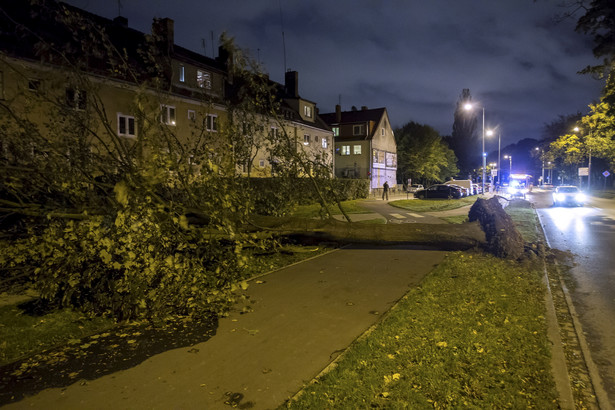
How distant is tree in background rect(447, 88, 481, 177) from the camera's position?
293ft

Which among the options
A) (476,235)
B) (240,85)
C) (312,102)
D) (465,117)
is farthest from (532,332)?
(465,117)

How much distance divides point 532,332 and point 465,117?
303ft

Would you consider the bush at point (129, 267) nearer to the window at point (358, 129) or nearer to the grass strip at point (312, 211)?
the grass strip at point (312, 211)

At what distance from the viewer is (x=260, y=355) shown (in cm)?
444

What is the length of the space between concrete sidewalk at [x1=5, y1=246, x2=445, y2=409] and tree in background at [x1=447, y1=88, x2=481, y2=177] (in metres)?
89.5

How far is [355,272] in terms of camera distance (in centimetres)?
830

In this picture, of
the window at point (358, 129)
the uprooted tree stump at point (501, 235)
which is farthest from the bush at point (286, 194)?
the window at point (358, 129)

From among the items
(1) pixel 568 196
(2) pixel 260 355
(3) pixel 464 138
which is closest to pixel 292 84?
(1) pixel 568 196

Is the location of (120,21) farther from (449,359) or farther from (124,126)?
(449,359)

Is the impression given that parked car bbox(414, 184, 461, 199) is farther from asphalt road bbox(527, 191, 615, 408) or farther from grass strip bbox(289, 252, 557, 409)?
grass strip bbox(289, 252, 557, 409)

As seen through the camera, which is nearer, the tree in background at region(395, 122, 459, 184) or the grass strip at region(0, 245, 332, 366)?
the grass strip at region(0, 245, 332, 366)

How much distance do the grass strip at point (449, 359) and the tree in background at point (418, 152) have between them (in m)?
58.4

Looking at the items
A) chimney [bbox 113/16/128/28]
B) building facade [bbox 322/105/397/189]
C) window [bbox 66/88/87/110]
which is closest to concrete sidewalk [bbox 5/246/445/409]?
window [bbox 66/88/87/110]

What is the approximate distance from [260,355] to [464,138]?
9387 centimetres
